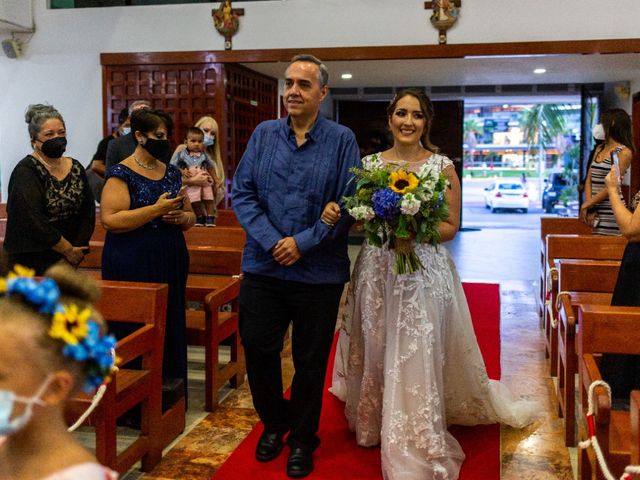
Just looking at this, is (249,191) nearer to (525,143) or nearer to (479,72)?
(479,72)

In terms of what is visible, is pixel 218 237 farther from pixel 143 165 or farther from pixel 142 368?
pixel 142 368

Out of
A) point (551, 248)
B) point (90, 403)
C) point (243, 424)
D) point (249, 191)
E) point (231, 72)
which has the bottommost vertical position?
point (243, 424)

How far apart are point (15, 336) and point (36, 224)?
8.99 ft

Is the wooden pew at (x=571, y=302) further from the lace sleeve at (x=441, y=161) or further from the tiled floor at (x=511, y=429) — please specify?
the lace sleeve at (x=441, y=161)

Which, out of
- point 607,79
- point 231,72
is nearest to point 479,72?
point 607,79

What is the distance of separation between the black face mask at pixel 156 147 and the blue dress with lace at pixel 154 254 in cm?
13

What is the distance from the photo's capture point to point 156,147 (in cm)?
379

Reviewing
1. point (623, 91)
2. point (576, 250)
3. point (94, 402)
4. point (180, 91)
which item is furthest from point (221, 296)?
point (623, 91)

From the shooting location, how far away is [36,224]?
388 centimetres

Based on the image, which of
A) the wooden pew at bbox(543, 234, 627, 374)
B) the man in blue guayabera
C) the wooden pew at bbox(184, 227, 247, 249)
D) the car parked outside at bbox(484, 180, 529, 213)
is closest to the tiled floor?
the wooden pew at bbox(543, 234, 627, 374)

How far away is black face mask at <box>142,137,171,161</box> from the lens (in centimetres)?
378

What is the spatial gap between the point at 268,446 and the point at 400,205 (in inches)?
52.3

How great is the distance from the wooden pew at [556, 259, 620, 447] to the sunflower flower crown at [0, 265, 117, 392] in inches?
117

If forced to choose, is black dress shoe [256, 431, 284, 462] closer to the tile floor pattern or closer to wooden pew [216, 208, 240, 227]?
the tile floor pattern
